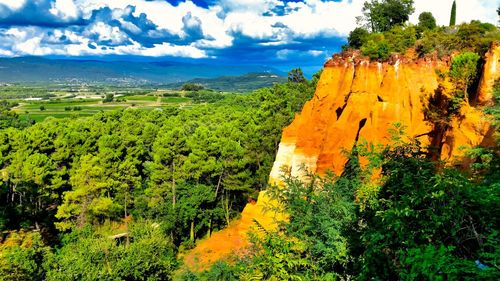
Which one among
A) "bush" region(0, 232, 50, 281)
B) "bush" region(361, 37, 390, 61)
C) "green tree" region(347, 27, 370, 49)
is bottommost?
"bush" region(0, 232, 50, 281)

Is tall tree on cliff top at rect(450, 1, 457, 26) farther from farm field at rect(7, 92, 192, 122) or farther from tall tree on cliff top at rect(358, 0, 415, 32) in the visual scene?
farm field at rect(7, 92, 192, 122)

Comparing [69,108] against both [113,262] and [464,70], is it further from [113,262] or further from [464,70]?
[464,70]

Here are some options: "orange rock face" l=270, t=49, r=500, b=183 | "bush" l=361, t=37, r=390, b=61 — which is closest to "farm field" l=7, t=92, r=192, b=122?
"orange rock face" l=270, t=49, r=500, b=183

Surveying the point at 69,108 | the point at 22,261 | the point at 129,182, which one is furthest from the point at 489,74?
the point at 69,108

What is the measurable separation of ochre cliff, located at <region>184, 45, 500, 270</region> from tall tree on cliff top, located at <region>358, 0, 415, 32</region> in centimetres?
775

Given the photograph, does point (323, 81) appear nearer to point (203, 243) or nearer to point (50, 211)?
point (203, 243)

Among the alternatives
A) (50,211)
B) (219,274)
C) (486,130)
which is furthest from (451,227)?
(50,211)

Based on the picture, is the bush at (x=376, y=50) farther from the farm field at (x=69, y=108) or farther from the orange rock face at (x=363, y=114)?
the farm field at (x=69, y=108)

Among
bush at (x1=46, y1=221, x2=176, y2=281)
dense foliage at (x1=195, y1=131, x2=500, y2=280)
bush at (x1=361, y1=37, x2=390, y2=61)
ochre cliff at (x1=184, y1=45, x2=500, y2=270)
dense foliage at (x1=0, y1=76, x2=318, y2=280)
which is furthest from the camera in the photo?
dense foliage at (x1=0, y1=76, x2=318, y2=280)

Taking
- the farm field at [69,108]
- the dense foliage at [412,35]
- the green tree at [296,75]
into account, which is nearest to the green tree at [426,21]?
the dense foliage at [412,35]

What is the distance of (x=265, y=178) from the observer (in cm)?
3825

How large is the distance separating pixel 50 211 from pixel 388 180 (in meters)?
40.6

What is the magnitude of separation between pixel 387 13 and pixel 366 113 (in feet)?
40.6

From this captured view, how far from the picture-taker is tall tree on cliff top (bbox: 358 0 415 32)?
92.4 feet
